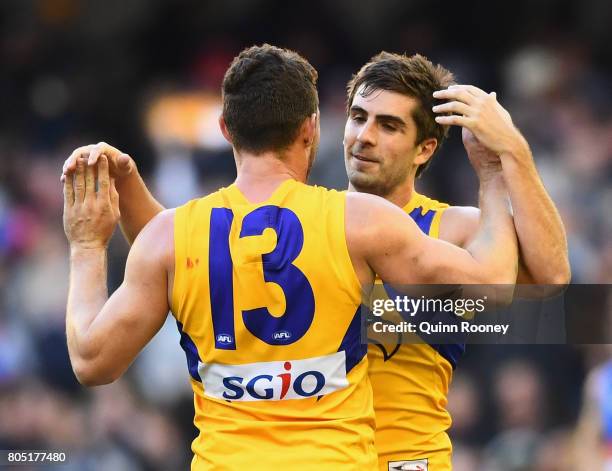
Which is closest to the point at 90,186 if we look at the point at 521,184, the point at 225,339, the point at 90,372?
the point at 90,372

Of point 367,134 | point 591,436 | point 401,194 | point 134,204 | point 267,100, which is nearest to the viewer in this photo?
point 267,100

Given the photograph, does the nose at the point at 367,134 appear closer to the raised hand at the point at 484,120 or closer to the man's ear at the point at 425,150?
the man's ear at the point at 425,150

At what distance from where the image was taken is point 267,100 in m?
3.92

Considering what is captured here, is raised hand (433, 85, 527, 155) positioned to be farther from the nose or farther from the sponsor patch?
the sponsor patch

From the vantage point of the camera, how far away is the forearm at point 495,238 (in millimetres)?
4051

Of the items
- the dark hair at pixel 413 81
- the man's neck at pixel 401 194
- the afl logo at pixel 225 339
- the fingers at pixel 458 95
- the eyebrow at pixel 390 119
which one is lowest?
the afl logo at pixel 225 339

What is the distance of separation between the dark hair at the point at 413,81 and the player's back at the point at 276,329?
104cm

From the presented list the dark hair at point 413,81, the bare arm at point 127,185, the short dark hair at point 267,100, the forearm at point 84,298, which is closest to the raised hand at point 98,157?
the bare arm at point 127,185

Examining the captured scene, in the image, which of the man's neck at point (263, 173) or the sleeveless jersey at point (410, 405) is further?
the sleeveless jersey at point (410, 405)

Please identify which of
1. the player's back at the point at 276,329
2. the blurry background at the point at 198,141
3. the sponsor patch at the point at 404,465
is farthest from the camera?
the blurry background at the point at 198,141

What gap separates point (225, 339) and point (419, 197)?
1.37 meters

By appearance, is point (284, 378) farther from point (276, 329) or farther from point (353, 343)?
point (353, 343)

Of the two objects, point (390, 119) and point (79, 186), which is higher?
point (390, 119)

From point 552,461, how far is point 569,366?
0.77 m
